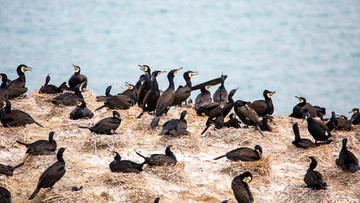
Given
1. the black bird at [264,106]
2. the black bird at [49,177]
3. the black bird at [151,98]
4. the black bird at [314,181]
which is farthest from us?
the black bird at [264,106]

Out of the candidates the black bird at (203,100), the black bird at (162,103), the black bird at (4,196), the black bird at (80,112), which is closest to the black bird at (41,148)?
the black bird at (4,196)

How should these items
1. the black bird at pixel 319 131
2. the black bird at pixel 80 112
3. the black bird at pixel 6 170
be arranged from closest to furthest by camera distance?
the black bird at pixel 6 170 → the black bird at pixel 319 131 → the black bird at pixel 80 112

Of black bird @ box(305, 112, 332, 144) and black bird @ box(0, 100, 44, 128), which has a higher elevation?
black bird @ box(0, 100, 44, 128)

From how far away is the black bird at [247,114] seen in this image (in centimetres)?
1190

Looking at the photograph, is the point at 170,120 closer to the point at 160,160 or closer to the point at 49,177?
the point at 160,160

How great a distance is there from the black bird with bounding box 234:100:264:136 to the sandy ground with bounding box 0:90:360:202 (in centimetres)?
23

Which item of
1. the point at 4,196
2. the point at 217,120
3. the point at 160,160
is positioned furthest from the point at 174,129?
the point at 4,196

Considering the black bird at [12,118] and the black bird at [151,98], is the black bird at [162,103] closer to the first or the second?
the black bird at [151,98]

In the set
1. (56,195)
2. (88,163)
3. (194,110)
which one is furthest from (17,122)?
(194,110)

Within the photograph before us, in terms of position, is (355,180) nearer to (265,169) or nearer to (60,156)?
(265,169)

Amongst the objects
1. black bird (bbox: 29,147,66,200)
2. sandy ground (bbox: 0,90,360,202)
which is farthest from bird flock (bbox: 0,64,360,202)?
sandy ground (bbox: 0,90,360,202)

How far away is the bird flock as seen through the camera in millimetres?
A: 8555

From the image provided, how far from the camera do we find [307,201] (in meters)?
8.55

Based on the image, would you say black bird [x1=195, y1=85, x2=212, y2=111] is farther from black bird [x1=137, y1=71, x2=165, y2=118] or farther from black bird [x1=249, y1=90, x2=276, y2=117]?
black bird [x1=137, y1=71, x2=165, y2=118]
